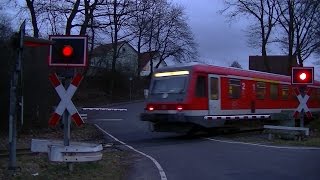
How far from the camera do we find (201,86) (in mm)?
23078

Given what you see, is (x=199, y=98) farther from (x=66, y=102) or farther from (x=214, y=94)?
(x=66, y=102)

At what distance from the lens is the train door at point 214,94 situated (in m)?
23.4

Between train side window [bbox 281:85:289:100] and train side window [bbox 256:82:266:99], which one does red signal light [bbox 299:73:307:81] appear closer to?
train side window [bbox 256:82:266:99]

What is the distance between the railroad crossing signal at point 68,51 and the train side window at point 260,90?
16.9 meters

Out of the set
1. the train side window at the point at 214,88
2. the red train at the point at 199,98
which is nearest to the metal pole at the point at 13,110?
the red train at the point at 199,98

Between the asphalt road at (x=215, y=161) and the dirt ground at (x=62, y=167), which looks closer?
the dirt ground at (x=62, y=167)

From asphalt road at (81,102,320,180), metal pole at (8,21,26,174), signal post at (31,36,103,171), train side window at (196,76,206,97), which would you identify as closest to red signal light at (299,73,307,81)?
asphalt road at (81,102,320,180)

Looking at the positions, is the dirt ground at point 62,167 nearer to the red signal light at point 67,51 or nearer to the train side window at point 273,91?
the red signal light at point 67,51

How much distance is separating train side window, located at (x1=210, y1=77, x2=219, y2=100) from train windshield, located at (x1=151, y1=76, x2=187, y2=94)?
1.44m

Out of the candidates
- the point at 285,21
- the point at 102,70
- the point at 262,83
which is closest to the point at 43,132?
the point at 262,83

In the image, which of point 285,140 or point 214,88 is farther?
point 214,88

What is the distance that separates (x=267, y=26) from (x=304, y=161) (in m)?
44.7

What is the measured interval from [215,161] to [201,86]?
8033mm

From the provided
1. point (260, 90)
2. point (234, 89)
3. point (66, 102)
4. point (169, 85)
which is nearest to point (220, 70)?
point (234, 89)
